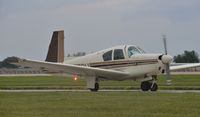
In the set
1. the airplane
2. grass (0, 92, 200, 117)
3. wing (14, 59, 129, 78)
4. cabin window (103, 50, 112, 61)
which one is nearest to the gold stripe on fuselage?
the airplane

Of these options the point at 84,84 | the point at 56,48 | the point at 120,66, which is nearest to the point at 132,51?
the point at 120,66

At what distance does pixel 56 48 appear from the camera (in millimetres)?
33562

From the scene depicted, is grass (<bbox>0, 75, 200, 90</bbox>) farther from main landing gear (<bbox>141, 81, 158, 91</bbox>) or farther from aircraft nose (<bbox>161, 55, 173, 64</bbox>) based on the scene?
aircraft nose (<bbox>161, 55, 173, 64</bbox>)

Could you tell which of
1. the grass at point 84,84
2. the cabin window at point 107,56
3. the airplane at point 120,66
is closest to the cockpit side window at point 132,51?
the airplane at point 120,66

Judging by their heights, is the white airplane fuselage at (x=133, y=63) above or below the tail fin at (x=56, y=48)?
below

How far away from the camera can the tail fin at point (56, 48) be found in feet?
110

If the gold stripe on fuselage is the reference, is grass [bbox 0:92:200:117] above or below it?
below

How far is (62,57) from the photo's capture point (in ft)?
110

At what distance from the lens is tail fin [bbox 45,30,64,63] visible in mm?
33397

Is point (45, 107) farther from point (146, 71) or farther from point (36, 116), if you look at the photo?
point (146, 71)

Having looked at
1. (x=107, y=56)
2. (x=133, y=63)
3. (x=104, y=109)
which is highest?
(x=107, y=56)

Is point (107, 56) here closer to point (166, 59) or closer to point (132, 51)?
point (132, 51)

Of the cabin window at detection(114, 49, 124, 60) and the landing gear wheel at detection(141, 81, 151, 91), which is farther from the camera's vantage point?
the cabin window at detection(114, 49, 124, 60)

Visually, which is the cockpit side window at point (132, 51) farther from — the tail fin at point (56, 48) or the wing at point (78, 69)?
the tail fin at point (56, 48)
